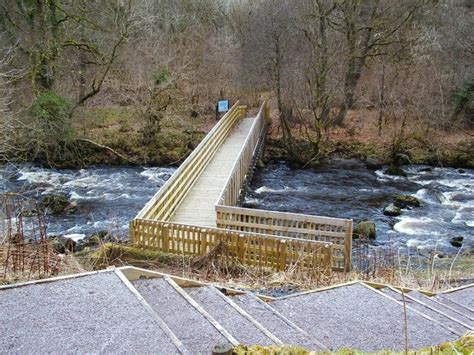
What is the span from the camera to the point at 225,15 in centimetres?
3462

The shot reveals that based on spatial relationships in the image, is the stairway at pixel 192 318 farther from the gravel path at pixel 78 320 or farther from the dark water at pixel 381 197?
the dark water at pixel 381 197

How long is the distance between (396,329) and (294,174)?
1787 centimetres

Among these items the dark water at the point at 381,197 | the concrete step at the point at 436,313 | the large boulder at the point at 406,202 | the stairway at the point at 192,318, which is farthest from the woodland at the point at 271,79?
the concrete step at the point at 436,313

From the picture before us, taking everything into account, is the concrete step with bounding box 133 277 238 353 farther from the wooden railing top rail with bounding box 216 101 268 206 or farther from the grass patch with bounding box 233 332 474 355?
the wooden railing top rail with bounding box 216 101 268 206

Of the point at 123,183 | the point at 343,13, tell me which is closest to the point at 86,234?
the point at 123,183

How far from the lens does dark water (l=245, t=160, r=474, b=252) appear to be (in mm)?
16062

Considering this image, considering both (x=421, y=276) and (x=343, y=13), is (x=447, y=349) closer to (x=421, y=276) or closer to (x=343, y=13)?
(x=421, y=276)

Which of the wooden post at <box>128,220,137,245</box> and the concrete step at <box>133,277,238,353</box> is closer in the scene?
the concrete step at <box>133,277,238,353</box>

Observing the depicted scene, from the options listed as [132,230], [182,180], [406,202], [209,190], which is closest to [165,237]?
[132,230]

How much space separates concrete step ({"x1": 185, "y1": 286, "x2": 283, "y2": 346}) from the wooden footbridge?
378cm

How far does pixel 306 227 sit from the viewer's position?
39.8 ft

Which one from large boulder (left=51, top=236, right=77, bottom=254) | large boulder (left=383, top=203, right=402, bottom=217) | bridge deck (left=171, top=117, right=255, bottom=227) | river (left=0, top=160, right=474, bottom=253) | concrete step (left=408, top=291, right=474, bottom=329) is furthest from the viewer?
large boulder (left=383, top=203, right=402, bottom=217)

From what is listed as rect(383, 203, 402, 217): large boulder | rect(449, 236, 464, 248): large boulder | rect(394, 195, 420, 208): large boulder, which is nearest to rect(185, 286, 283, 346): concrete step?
rect(449, 236, 464, 248): large boulder

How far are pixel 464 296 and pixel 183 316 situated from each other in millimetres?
4730
